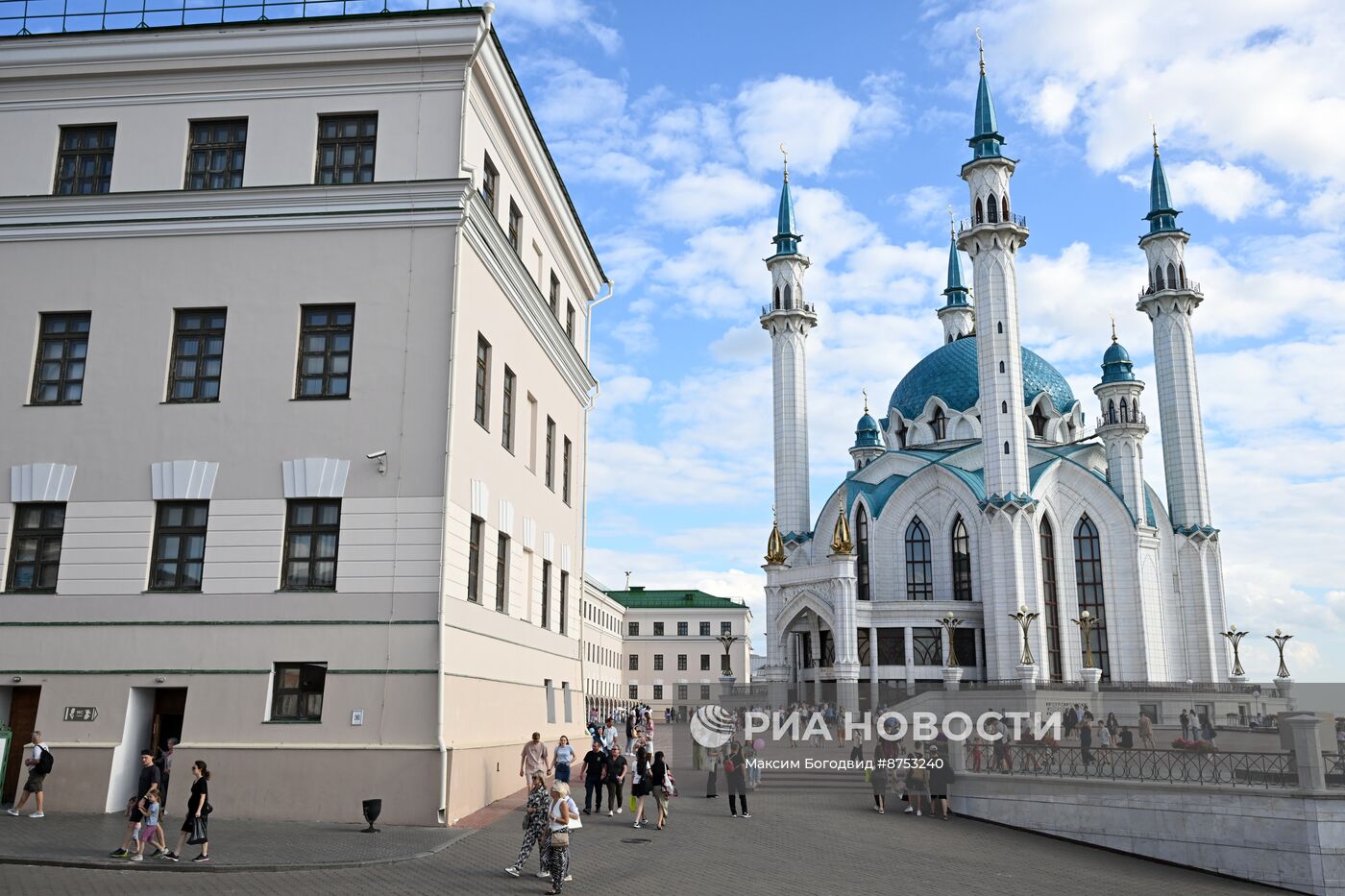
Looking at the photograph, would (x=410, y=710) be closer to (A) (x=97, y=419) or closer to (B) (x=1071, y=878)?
(A) (x=97, y=419)

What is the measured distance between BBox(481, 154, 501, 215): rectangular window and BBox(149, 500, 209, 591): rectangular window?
766 cm

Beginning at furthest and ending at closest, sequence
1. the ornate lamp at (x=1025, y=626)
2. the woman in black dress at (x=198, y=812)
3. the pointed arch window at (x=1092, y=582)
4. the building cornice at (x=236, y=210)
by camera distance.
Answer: the pointed arch window at (x=1092, y=582), the ornate lamp at (x=1025, y=626), the building cornice at (x=236, y=210), the woman in black dress at (x=198, y=812)

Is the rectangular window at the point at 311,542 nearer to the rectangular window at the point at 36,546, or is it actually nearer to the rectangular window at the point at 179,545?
the rectangular window at the point at 179,545

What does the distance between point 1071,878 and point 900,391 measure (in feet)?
184

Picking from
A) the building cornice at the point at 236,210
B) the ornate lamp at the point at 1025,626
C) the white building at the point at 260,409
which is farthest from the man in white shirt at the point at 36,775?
the ornate lamp at the point at 1025,626

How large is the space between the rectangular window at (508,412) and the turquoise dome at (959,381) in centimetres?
4803

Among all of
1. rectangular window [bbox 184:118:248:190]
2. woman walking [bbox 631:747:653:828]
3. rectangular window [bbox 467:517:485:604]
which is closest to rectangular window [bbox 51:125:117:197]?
A: rectangular window [bbox 184:118:248:190]

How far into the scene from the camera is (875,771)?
888 inches

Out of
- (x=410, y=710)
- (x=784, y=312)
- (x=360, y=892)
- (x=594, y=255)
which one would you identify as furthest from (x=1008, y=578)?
(x=360, y=892)

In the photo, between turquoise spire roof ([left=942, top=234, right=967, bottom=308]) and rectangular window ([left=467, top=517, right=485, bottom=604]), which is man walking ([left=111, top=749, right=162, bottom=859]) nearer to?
rectangular window ([left=467, top=517, right=485, bottom=604])

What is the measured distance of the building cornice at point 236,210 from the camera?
60.5 feet

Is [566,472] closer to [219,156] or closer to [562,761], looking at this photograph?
[562,761]

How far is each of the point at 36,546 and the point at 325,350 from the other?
5.96 metres

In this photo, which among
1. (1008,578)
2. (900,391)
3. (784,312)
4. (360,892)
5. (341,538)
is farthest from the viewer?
(900,391)
